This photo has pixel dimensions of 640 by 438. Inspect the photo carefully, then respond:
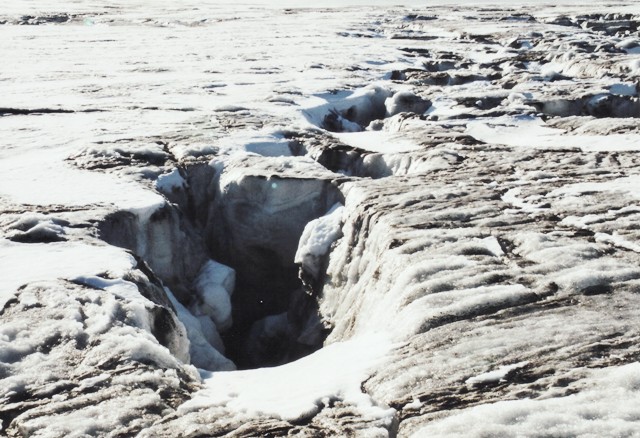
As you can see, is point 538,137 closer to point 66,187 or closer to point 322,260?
point 322,260

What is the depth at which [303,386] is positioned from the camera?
4.94 m

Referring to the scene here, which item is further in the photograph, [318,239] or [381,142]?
[381,142]

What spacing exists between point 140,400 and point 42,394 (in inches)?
29.3

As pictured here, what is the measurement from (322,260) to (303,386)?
13.1ft

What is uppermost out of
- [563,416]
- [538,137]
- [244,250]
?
[563,416]

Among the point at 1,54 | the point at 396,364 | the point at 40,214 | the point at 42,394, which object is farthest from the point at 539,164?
the point at 1,54

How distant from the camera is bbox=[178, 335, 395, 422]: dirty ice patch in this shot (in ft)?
14.8

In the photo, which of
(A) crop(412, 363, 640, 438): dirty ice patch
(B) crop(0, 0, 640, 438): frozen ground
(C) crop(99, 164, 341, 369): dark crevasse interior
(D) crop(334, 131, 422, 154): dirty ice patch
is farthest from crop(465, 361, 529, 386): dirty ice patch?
(D) crop(334, 131, 422, 154): dirty ice patch

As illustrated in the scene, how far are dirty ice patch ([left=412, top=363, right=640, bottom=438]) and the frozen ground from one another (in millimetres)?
Result: 15

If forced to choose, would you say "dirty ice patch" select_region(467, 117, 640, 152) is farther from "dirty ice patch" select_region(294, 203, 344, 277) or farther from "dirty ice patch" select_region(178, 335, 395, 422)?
"dirty ice patch" select_region(178, 335, 395, 422)

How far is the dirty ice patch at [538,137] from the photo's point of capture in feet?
37.6

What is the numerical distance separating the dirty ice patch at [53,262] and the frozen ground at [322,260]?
0.04 m

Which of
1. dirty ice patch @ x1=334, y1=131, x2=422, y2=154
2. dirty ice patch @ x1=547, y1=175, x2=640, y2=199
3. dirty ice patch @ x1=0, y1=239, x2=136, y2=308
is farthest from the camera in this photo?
dirty ice patch @ x1=334, y1=131, x2=422, y2=154

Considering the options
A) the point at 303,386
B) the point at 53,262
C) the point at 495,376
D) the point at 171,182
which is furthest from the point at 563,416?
the point at 171,182
